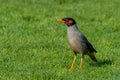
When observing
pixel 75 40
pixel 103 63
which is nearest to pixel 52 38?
pixel 103 63

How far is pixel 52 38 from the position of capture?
14.1 m

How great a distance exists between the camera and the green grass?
34.3 feet

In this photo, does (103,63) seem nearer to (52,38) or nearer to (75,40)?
(75,40)

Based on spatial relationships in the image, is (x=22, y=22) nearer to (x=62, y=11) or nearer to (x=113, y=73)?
(x=62, y=11)

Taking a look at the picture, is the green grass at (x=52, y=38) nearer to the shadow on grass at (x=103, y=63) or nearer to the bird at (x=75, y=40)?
the shadow on grass at (x=103, y=63)

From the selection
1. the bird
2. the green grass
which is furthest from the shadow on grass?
the bird

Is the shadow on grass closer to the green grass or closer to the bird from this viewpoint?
the green grass

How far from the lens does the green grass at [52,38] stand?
10461 millimetres

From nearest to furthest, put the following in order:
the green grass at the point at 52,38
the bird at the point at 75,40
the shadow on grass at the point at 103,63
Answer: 1. the green grass at the point at 52,38
2. the bird at the point at 75,40
3. the shadow on grass at the point at 103,63

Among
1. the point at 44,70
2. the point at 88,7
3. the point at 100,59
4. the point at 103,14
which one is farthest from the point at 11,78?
the point at 88,7

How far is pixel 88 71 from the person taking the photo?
35.1 ft

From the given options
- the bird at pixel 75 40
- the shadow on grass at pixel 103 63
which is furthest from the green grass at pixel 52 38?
the bird at pixel 75 40

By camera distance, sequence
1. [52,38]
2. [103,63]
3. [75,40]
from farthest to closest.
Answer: [52,38]
[103,63]
[75,40]

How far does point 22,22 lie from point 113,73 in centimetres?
644
